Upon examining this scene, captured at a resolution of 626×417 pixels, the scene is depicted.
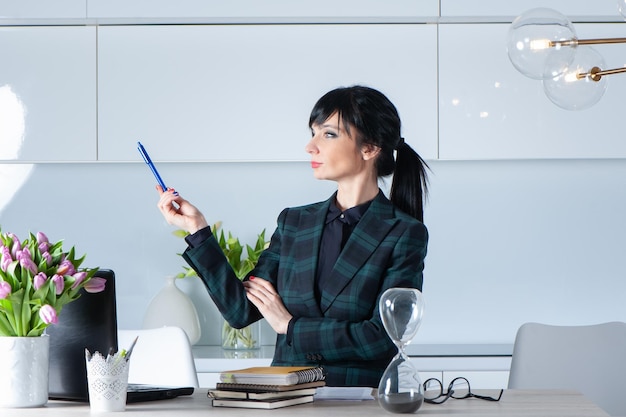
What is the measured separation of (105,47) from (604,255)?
7.50ft

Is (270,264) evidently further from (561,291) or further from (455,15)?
(561,291)

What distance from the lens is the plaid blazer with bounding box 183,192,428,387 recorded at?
7.41 ft

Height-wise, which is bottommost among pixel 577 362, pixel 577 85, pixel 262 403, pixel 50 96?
pixel 577 362

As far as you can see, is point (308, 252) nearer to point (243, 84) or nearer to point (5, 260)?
point (5, 260)

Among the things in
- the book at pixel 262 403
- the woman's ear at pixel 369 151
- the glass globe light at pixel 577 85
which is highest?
the glass globe light at pixel 577 85

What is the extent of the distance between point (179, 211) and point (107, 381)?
0.53m

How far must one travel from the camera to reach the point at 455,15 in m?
3.65

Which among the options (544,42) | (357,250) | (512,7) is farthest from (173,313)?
(544,42)

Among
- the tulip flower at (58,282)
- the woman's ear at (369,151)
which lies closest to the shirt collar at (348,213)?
the woman's ear at (369,151)

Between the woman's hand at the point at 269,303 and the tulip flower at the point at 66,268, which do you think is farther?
the woman's hand at the point at 269,303

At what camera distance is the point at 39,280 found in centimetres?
188

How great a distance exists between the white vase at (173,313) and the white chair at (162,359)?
1.00 metres

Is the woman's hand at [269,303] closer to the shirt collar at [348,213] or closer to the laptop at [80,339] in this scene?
the shirt collar at [348,213]

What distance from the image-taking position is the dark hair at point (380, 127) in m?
2.51
